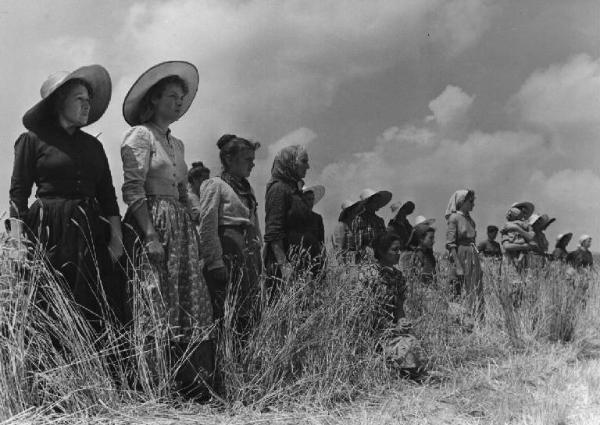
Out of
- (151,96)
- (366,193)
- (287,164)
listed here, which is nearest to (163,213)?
(151,96)

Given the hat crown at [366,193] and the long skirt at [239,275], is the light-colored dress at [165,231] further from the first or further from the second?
the hat crown at [366,193]

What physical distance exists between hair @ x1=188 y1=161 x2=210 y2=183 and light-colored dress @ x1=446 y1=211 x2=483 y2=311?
3178mm

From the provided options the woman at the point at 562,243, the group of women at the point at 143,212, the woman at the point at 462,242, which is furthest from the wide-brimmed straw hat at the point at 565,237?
the group of women at the point at 143,212

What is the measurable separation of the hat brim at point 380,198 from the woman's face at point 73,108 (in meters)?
4.42

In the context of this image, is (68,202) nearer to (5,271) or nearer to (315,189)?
(5,271)

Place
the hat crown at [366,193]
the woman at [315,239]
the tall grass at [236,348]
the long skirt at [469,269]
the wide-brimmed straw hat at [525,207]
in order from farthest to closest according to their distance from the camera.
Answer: the wide-brimmed straw hat at [525,207] → the long skirt at [469,269] → the hat crown at [366,193] → the woman at [315,239] → the tall grass at [236,348]

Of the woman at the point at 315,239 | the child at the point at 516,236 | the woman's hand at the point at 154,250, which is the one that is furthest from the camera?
the child at the point at 516,236

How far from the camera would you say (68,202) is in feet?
11.5

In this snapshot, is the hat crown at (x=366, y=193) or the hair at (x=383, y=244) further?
the hat crown at (x=366, y=193)

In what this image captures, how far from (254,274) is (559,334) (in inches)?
152

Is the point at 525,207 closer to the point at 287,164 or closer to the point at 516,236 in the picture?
the point at 516,236

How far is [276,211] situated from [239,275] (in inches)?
26.9

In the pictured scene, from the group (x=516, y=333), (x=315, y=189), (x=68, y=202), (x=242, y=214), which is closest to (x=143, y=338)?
(x=68, y=202)

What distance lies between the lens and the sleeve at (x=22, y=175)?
341cm
